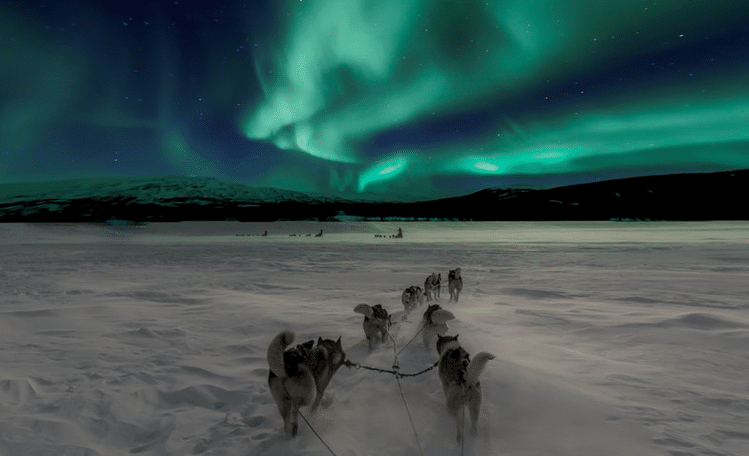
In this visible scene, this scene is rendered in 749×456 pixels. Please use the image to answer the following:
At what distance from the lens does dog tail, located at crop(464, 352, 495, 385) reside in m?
2.21

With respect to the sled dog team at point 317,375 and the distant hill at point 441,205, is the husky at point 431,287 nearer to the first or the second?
the sled dog team at point 317,375

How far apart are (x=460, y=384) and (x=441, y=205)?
12548 centimetres

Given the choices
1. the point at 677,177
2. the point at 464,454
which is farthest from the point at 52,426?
the point at 677,177

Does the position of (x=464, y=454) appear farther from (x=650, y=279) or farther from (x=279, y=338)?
(x=650, y=279)

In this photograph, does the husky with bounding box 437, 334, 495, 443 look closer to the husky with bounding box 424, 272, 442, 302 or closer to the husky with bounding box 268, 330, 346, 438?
the husky with bounding box 268, 330, 346, 438

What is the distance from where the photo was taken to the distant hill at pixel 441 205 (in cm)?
8944

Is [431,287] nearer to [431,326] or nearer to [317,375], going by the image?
[431,326]

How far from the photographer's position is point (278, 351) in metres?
2.27

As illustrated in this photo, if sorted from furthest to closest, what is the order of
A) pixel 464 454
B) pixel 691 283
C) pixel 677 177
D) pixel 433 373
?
pixel 677 177
pixel 691 283
pixel 433 373
pixel 464 454

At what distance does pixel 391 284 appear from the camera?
9.82 m

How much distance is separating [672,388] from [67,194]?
19007cm

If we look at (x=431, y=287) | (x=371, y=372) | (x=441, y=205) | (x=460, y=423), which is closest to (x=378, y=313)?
(x=371, y=372)

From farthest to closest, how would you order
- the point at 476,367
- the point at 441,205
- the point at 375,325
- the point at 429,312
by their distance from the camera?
the point at 441,205
the point at 375,325
the point at 429,312
the point at 476,367

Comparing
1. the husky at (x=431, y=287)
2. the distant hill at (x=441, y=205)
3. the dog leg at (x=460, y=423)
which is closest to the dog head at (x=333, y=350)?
the dog leg at (x=460, y=423)
